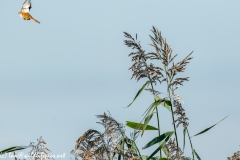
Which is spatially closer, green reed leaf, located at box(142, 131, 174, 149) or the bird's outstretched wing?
green reed leaf, located at box(142, 131, 174, 149)

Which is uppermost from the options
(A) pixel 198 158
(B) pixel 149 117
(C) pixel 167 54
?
(C) pixel 167 54

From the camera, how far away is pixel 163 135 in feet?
15.4

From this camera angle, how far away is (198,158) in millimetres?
4535

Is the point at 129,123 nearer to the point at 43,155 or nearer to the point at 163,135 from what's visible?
the point at 163,135

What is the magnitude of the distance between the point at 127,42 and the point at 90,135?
74 centimetres

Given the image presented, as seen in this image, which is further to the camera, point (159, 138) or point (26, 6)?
point (26, 6)

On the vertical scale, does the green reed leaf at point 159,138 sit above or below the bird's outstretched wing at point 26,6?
below

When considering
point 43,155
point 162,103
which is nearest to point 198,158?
point 162,103

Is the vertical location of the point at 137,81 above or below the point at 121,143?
above

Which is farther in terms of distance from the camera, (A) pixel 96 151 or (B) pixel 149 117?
(B) pixel 149 117

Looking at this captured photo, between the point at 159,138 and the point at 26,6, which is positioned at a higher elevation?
the point at 26,6

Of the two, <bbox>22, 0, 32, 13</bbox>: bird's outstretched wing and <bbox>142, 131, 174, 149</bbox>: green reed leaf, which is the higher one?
<bbox>22, 0, 32, 13</bbox>: bird's outstretched wing

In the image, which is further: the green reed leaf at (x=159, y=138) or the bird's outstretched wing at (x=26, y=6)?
the bird's outstretched wing at (x=26, y=6)

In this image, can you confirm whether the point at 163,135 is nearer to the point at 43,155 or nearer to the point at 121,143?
the point at 121,143
